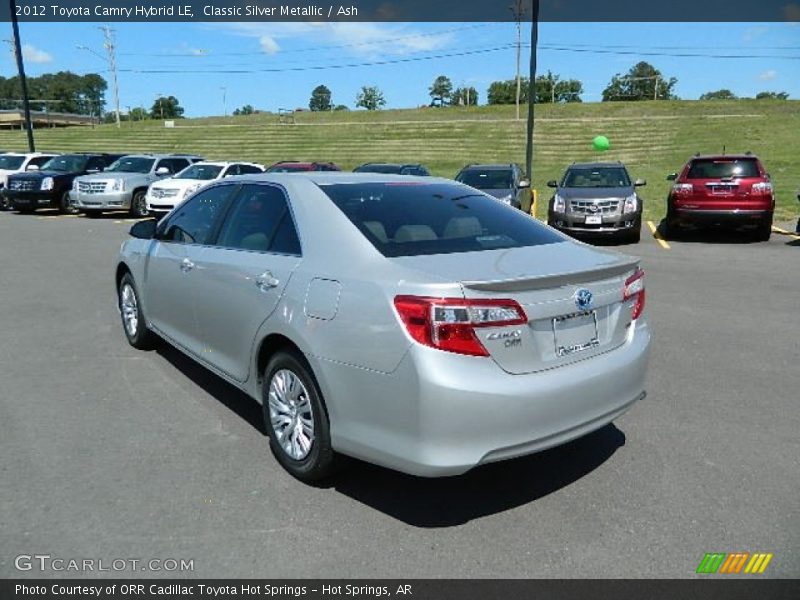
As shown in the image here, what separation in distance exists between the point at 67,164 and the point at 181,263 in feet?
60.5

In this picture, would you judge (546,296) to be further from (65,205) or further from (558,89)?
(558,89)

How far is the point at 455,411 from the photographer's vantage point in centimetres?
265

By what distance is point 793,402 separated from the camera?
4438 mm

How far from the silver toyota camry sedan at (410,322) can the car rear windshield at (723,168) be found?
10292 mm

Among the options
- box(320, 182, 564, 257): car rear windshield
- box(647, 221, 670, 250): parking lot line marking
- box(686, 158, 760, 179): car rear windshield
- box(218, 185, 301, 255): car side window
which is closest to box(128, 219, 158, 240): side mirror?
box(218, 185, 301, 255): car side window

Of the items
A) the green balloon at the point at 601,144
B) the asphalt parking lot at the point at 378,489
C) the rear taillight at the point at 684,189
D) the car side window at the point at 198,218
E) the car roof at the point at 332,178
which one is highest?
the green balloon at the point at 601,144

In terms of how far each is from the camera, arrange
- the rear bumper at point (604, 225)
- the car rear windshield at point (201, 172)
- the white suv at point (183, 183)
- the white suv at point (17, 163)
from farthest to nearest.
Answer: the white suv at point (17, 163)
the car rear windshield at point (201, 172)
the white suv at point (183, 183)
the rear bumper at point (604, 225)

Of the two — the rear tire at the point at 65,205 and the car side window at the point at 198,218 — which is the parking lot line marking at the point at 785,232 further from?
the rear tire at the point at 65,205

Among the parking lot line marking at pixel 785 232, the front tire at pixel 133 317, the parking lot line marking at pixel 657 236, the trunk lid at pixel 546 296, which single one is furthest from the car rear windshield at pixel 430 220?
the parking lot line marking at pixel 785 232

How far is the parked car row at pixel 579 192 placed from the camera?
1221 centimetres

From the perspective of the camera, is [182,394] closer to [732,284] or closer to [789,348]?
[789,348]

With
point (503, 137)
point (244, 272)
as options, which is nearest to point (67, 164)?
point (244, 272)

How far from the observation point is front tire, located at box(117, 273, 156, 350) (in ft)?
18.1
